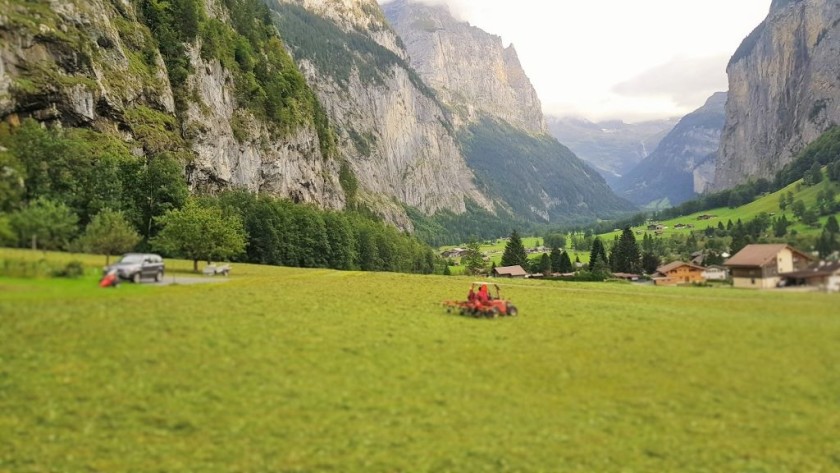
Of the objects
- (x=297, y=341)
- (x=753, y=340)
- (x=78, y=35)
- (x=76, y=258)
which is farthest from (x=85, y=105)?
(x=753, y=340)

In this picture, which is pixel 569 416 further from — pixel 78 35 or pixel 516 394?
pixel 78 35

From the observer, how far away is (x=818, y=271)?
23250 mm

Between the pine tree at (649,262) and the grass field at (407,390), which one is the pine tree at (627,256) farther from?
the grass field at (407,390)

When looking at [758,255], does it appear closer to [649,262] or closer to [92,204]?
[649,262]

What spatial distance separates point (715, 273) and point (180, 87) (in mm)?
113901

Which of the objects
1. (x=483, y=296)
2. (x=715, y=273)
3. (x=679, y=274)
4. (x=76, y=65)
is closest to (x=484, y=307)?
(x=483, y=296)

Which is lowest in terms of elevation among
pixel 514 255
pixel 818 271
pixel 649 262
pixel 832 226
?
pixel 818 271

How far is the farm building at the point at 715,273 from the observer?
28711mm

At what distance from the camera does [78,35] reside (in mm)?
84250

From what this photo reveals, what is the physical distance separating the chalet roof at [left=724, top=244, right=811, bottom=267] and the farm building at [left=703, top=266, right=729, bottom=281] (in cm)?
116

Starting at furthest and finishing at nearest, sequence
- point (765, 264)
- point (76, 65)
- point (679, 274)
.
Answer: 1. point (76, 65)
2. point (679, 274)
3. point (765, 264)

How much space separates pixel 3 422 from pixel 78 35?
8377 cm

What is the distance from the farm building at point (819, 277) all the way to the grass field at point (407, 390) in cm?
85

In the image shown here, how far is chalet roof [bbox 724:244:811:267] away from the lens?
25.1m
